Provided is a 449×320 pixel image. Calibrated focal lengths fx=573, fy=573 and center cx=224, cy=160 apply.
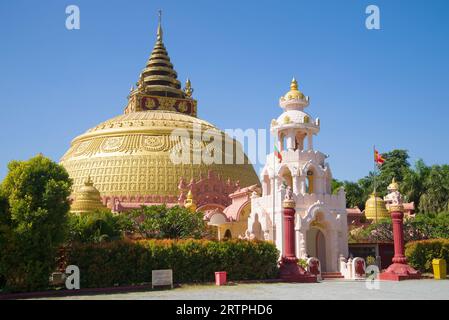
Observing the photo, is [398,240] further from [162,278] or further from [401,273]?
[162,278]

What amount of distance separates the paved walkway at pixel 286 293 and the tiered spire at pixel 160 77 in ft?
162

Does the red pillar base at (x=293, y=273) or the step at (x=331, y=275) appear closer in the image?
the red pillar base at (x=293, y=273)

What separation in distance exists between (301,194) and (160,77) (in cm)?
4233

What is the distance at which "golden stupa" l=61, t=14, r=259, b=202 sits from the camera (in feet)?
185

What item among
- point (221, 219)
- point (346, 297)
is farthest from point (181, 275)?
point (221, 219)

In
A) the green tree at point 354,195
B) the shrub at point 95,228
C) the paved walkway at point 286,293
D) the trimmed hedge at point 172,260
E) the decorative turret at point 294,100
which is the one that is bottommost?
the paved walkway at point 286,293

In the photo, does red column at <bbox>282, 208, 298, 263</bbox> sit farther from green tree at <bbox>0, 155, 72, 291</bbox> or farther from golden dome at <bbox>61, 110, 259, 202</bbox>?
golden dome at <bbox>61, 110, 259, 202</bbox>

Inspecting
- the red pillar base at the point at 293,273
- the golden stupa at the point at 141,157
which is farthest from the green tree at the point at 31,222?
the golden stupa at the point at 141,157

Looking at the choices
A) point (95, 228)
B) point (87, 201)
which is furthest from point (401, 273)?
point (87, 201)

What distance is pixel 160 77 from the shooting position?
74.1 metres

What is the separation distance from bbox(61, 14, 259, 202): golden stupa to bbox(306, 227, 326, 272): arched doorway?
67.0 ft

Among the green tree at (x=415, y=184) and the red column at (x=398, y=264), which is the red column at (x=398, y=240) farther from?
the green tree at (x=415, y=184)

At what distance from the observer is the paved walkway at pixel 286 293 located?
2083 cm

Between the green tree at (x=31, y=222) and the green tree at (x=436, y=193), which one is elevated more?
the green tree at (x=436, y=193)
